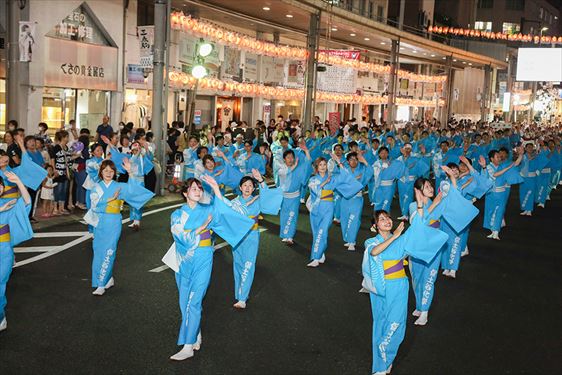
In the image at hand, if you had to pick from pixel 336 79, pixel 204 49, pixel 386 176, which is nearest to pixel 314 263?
pixel 386 176

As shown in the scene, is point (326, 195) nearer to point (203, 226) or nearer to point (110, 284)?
point (110, 284)

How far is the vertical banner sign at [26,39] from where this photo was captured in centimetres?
1491

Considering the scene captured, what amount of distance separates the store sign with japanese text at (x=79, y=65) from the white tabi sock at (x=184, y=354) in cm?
1243

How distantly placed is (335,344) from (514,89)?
5679 cm

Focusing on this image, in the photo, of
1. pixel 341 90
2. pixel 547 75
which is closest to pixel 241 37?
pixel 341 90

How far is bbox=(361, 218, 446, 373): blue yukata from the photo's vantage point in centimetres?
554

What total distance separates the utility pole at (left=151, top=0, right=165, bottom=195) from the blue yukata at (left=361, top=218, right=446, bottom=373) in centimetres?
977

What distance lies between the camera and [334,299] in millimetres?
7820

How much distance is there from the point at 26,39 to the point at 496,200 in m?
11.0

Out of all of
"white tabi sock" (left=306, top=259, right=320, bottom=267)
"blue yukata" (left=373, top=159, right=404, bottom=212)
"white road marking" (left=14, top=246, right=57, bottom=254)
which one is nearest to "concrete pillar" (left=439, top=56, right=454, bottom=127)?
"blue yukata" (left=373, top=159, right=404, bottom=212)

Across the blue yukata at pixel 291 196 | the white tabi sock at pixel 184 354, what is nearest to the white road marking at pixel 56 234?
the blue yukata at pixel 291 196

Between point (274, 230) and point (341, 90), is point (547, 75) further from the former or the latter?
point (274, 230)

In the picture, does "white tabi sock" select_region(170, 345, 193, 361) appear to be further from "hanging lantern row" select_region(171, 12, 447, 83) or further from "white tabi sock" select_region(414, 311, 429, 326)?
"hanging lantern row" select_region(171, 12, 447, 83)

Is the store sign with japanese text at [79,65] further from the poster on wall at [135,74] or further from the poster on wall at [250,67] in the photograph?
the poster on wall at [250,67]
